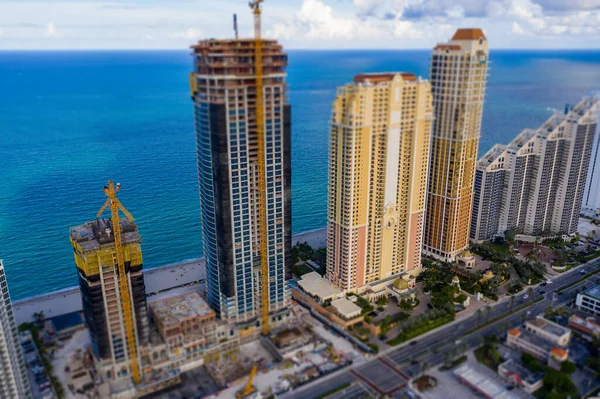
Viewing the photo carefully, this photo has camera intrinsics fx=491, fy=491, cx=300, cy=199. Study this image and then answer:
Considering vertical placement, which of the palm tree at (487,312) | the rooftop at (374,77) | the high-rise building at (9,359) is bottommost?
the palm tree at (487,312)

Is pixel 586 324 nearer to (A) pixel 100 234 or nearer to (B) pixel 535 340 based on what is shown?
(B) pixel 535 340

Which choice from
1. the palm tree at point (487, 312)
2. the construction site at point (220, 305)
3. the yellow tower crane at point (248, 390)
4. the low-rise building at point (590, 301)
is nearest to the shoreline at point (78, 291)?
the construction site at point (220, 305)

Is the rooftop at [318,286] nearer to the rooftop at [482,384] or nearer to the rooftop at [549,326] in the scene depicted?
the rooftop at [482,384]

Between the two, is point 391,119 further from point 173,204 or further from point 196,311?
point 173,204

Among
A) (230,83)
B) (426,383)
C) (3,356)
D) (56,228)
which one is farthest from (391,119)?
(56,228)

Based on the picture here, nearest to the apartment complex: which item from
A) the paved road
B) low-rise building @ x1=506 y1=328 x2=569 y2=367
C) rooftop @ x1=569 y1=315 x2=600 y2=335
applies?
the paved road

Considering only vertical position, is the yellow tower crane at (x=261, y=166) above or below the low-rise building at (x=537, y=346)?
above
